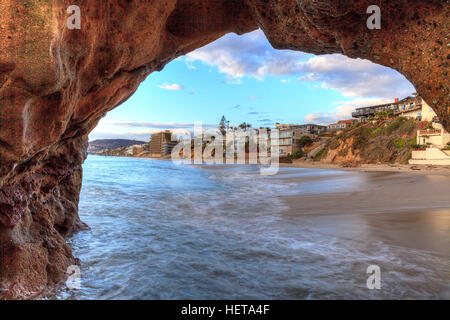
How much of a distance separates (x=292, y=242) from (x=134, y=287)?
10.1 feet

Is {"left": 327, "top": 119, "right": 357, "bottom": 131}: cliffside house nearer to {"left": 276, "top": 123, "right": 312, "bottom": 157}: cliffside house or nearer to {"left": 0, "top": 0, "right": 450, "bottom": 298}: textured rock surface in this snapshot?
{"left": 276, "top": 123, "right": 312, "bottom": 157}: cliffside house

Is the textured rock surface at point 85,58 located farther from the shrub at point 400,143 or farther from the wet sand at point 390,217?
the shrub at point 400,143

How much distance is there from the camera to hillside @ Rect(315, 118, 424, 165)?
35.6 m

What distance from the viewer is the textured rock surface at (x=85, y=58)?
2.28 m

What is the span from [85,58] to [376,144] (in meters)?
44.6

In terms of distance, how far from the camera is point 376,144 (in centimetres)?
4012

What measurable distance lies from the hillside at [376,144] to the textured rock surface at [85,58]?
34897 millimetres

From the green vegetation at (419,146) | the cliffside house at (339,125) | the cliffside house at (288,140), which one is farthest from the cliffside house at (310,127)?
the green vegetation at (419,146)

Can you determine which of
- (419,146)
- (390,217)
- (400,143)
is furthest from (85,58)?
(400,143)

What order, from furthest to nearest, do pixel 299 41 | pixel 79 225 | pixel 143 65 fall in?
pixel 79 225
pixel 143 65
pixel 299 41
